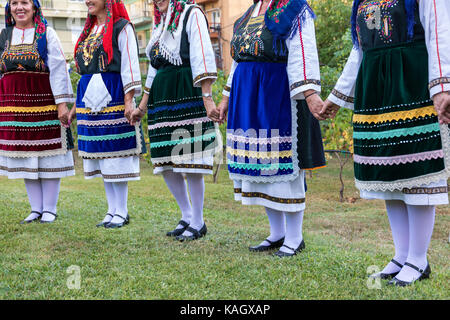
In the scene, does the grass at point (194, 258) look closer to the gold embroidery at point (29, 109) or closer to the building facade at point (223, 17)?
the gold embroidery at point (29, 109)

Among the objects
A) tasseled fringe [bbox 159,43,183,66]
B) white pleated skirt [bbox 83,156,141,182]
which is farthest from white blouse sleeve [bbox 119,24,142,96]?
white pleated skirt [bbox 83,156,141,182]

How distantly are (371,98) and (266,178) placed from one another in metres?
0.94

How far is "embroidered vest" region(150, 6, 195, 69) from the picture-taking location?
12.2ft

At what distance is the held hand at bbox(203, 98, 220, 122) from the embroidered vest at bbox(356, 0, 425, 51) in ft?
4.19

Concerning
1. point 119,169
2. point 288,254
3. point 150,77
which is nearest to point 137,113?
point 150,77

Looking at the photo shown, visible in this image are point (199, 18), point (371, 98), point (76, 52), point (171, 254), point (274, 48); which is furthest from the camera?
point (76, 52)

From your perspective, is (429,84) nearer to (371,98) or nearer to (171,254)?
(371,98)

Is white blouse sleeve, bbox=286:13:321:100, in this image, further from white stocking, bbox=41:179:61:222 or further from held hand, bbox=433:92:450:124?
white stocking, bbox=41:179:61:222

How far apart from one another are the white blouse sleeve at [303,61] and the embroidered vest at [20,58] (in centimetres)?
254

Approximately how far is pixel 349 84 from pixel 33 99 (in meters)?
3.06

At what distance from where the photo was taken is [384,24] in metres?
2.50

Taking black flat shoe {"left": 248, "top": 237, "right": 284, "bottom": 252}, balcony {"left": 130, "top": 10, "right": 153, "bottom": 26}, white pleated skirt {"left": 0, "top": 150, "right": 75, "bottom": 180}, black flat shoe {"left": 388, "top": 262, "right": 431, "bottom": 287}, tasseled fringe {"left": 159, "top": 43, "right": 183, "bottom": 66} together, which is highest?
balcony {"left": 130, "top": 10, "right": 153, "bottom": 26}

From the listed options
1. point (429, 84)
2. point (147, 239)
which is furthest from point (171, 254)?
point (429, 84)

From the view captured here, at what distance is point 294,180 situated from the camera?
324 centimetres
